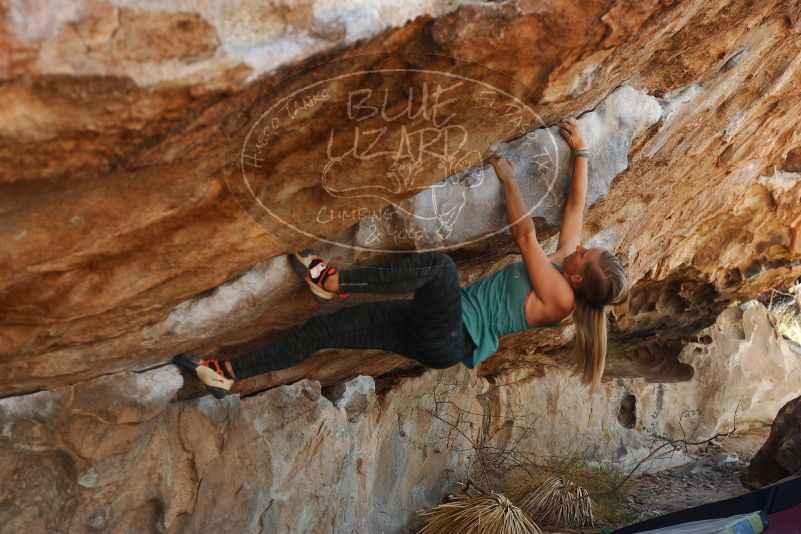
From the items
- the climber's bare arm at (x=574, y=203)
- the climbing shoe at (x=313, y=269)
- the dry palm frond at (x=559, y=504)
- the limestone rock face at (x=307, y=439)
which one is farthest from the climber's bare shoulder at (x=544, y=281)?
the dry palm frond at (x=559, y=504)

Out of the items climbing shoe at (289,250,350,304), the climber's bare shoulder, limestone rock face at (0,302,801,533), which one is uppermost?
climbing shoe at (289,250,350,304)

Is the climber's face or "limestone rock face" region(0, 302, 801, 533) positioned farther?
the climber's face

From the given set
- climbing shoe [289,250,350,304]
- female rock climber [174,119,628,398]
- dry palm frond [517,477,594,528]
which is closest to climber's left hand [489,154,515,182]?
female rock climber [174,119,628,398]

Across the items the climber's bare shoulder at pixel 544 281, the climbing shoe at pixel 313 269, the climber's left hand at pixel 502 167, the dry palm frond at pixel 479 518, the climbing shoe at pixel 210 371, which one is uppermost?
the climber's left hand at pixel 502 167

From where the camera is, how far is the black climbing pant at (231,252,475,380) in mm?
2941

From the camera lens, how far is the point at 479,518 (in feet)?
14.4

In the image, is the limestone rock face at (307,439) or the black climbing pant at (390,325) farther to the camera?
the black climbing pant at (390,325)

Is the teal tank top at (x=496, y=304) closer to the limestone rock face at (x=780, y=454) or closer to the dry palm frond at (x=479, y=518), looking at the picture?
the dry palm frond at (x=479, y=518)

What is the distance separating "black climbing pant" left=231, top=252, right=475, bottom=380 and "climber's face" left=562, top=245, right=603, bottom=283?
18.5 inches

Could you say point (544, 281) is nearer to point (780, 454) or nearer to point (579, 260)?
point (579, 260)

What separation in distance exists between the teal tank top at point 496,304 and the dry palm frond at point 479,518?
1.52 meters

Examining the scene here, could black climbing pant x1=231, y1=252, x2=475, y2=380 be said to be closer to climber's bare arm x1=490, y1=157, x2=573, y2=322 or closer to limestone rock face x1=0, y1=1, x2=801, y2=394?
limestone rock face x1=0, y1=1, x2=801, y2=394

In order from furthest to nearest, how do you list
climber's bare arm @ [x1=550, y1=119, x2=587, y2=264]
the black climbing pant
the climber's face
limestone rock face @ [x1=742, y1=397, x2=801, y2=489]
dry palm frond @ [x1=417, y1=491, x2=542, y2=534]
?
limestone rock face @ [x1=742, y1=397, x2=801, y2=489] → dry palm frond @ [x1=417, y1=491, x2=542, y2=534] → climber's bare arm @ [x1=550, y1=119, x2=587, y2=264] → the climber's face → the black climbing pant

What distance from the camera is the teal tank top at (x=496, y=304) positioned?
127 inches
